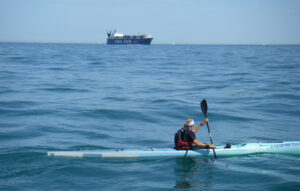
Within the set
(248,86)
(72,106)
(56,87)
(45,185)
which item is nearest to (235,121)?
(72,106)

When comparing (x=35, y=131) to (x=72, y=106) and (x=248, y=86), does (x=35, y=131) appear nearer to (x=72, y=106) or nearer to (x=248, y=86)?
(x=72, y=106)

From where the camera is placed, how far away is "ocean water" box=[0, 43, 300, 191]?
866 centimetres

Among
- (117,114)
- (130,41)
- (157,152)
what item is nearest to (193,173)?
(157,152)

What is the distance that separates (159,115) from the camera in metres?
16.4

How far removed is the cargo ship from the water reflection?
122 metres

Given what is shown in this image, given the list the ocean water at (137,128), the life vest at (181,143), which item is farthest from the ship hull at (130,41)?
the life vest at (181,143)

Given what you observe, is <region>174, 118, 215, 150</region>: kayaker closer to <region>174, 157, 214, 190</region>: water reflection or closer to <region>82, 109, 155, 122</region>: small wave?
<region>174, 157, 214, 190</region>: water reflection

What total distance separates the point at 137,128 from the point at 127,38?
12317 cm

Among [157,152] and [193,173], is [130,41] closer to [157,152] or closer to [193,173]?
[157,152]

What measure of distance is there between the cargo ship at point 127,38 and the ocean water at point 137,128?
341 feet

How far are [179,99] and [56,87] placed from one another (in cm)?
938

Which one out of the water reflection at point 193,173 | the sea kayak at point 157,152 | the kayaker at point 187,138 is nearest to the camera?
the water reflection at point 193,173

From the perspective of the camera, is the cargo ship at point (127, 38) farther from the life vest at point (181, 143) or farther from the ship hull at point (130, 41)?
the life vest at point (181, 143)

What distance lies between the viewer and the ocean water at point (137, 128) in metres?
8.66
